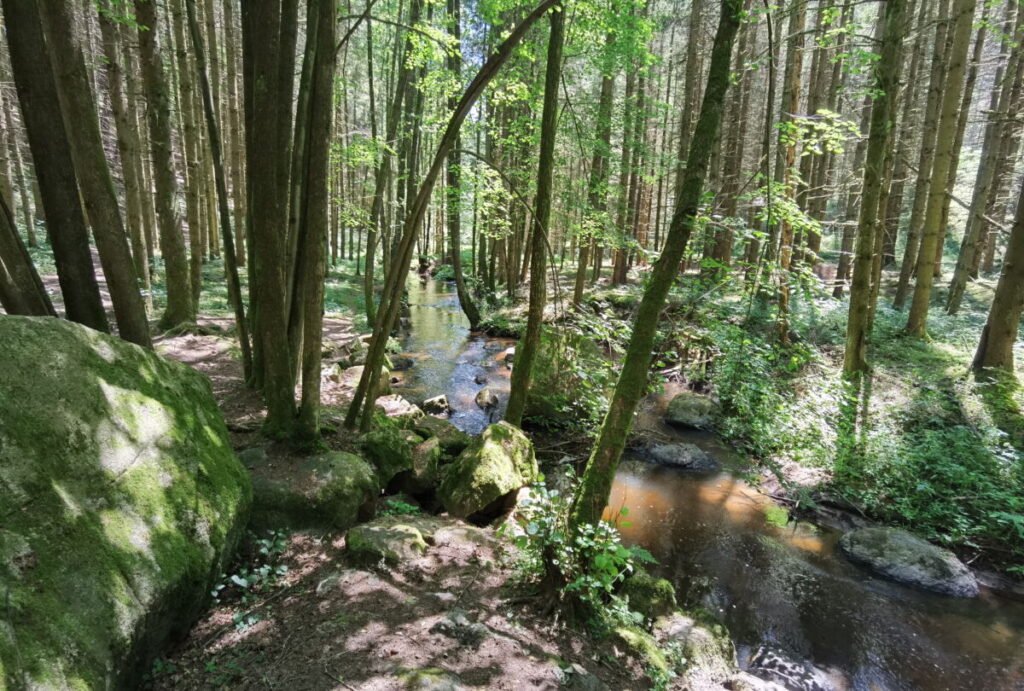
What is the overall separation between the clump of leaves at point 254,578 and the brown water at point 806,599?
4.30 meters

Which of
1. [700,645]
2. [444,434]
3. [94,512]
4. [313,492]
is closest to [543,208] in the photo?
[444,434]

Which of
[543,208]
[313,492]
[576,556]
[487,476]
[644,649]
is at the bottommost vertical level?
[644,649]

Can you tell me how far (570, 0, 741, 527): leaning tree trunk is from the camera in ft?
11.5

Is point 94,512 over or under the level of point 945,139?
under

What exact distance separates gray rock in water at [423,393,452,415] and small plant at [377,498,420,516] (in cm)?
429

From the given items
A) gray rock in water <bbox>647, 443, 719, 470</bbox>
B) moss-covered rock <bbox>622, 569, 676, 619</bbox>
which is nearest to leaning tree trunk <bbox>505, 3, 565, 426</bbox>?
moss-covered rock <bbox>622, 569, 676, 619</bbox>

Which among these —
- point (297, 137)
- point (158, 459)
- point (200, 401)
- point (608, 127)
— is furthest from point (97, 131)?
→ point (608, 127)

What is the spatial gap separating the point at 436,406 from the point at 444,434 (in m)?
2.25

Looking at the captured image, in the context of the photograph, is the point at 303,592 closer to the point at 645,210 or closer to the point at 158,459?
the point at 158,459

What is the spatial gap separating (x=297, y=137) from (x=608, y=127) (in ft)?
31.7

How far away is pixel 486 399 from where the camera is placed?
1048 cm

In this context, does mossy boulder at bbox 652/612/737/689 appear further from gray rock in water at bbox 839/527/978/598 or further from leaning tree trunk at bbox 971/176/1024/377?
leaning tree trunk at bbox 971/176/1024/377

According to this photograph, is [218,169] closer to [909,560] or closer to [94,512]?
[94,512]

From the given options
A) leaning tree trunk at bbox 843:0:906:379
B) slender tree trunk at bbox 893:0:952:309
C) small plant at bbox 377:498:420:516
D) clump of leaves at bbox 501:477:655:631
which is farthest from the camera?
slender tree trunk at bbox 893:0:952:309
